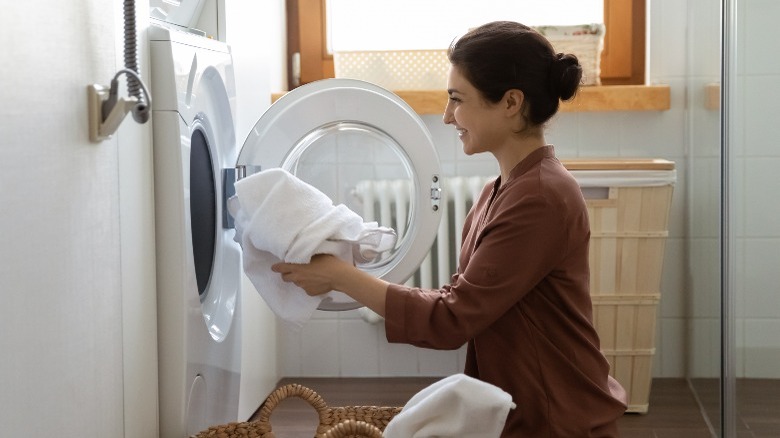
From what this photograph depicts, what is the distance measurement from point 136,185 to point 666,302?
207 cm

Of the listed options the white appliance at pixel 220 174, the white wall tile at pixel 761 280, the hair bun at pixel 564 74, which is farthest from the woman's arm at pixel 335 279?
the white wall tile at pixel 761 280

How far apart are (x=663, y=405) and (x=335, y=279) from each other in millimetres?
1603

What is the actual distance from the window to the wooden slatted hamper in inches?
27.0

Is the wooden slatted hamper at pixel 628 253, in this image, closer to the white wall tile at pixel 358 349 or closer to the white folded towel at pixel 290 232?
the white wall tile at pixel 358 349

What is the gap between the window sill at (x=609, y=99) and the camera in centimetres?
312

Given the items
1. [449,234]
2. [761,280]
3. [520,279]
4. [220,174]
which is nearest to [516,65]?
[520,279]

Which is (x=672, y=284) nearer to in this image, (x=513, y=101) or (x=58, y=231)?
(x=513, y=101)

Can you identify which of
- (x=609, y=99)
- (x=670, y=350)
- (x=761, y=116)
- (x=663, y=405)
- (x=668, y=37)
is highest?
(x=668, y=37)

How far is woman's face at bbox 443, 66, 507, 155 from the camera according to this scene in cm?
170

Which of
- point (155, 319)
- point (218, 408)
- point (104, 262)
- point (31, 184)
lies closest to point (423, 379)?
point (218, 408)

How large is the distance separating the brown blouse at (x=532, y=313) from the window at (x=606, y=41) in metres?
1.85

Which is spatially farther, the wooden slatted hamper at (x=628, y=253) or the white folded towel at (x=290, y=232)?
the wooden slatted hamper at (x=628, y=253)

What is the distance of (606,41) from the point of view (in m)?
3.41

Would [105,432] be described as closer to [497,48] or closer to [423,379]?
[497,48]
